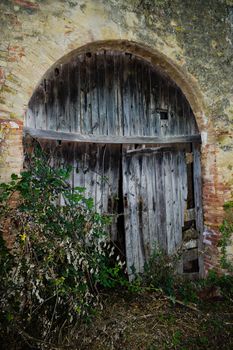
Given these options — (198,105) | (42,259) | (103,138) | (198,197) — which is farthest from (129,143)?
(42,259)

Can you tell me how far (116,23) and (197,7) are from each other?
137 cm

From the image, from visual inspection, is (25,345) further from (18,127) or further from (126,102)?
(126,102)

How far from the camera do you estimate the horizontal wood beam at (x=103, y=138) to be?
3.68m

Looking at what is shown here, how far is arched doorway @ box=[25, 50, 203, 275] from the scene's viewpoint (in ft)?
12.9

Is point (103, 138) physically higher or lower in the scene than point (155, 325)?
higher

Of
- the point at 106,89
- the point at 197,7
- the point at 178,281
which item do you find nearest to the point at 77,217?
the point at 106,89

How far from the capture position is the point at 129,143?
431cm

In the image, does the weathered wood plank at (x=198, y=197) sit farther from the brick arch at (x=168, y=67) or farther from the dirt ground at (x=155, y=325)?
the dirt ground at (x=155, y=325)

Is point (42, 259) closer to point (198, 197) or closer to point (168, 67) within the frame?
point (198, 197)

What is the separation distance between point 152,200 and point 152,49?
1950 mm

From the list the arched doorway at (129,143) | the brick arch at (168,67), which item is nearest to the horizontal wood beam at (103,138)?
the arched doorway at (129,143)

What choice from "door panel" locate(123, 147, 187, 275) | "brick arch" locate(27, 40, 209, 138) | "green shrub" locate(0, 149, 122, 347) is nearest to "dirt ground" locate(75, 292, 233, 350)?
"green shrub" locate(0, 149, 122, 347)

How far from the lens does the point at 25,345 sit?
287cm

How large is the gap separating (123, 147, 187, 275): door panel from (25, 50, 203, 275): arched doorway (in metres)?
0.01
